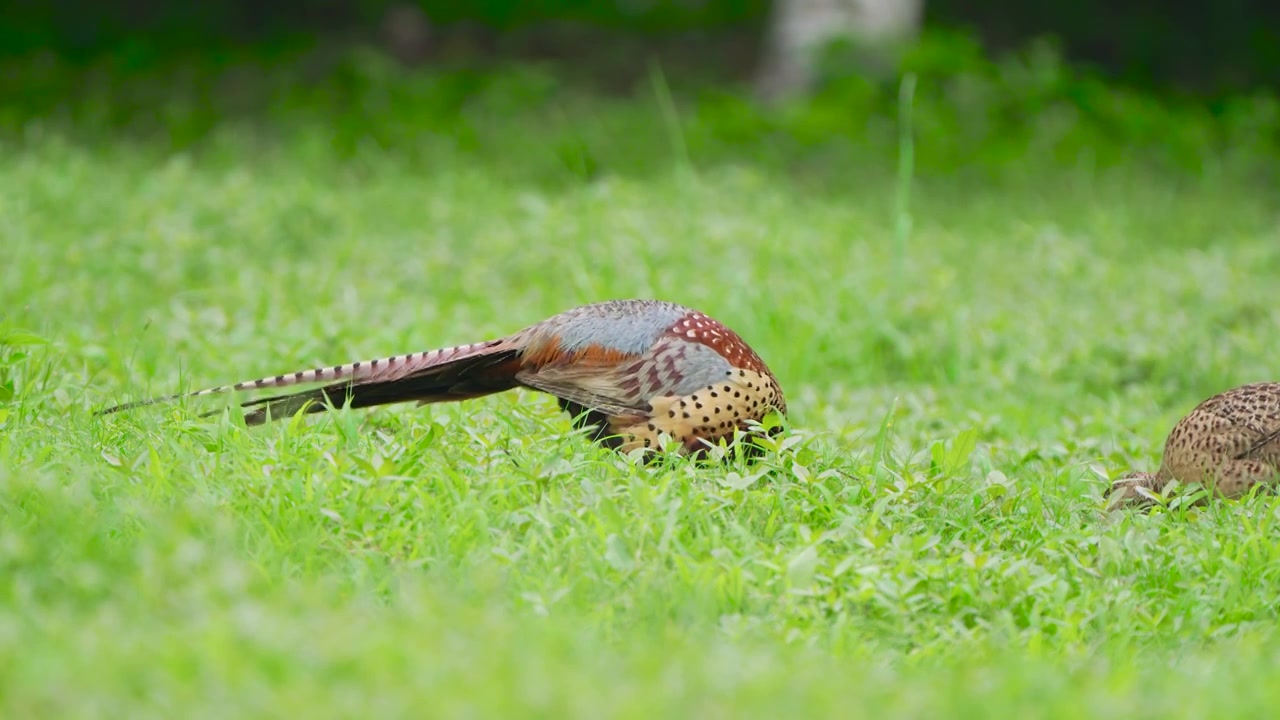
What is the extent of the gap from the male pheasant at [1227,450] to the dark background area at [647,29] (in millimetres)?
8676

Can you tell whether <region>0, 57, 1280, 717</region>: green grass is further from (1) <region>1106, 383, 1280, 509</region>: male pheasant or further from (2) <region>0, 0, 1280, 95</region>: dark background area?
(2) <region>0, 0, 1280, 95</region>: dark background area

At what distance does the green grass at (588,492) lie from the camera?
8.23 ft

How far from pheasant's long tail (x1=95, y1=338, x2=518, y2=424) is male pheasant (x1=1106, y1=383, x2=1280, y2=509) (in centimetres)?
196

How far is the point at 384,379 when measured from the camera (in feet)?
13.6

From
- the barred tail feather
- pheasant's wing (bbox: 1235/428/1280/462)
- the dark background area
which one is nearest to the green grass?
the barred tail feather

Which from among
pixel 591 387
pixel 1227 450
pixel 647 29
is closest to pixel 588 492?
pixel 591 387

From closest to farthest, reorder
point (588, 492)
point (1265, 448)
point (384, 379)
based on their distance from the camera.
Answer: point (588, 492)
point (384, 379)
point (1265, 448)

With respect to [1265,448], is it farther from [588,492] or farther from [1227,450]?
[588,492]

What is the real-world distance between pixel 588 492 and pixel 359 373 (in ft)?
3.19

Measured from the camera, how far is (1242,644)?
10.5ft

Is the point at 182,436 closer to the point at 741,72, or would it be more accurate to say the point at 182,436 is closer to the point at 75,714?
the point at 75,714

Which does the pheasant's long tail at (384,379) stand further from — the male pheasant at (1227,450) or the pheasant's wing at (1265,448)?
the pheasant's wing at (1265,448)

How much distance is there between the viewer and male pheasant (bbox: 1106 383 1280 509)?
14.0 ft

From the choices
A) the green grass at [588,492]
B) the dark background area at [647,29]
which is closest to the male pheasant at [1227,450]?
the green grass at [588,492]
